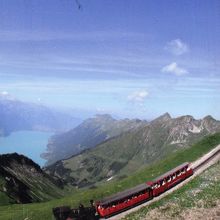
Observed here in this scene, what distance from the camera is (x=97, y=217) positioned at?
52188 mm

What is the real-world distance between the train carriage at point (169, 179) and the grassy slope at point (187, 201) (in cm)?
248

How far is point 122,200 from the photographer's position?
54.8 meters

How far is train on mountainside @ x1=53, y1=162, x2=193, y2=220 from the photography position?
4822 cm

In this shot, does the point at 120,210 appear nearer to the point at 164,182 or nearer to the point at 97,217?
the point at 97,217

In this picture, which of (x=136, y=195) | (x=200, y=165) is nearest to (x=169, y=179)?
(x=136, y=195)

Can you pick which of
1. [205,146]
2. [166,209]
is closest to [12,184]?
[205,146]

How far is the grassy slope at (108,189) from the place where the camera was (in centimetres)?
6844

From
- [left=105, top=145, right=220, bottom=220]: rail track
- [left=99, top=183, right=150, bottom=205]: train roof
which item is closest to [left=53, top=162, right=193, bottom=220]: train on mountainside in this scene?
[left=99, top=183, right=150, bottom=205]: train roof

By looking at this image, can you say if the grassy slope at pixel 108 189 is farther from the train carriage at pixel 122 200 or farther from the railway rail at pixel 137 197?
the train carriage at pixel 122 200

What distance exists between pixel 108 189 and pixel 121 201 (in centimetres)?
1926

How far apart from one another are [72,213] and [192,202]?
18676 millimetres

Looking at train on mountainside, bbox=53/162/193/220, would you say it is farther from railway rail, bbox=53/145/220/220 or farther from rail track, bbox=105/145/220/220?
rail track, bbox=105/145/220/220

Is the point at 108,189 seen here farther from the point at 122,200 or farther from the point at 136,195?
the point at 122,200

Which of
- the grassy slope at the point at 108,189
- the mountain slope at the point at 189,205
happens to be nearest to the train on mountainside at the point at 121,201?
the mountain slope at the point at 189,205
